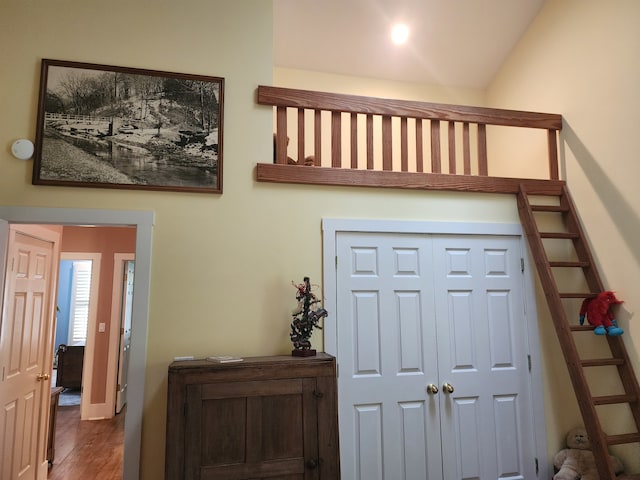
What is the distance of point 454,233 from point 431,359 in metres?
0.92

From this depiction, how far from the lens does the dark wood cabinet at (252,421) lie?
224 centimetres

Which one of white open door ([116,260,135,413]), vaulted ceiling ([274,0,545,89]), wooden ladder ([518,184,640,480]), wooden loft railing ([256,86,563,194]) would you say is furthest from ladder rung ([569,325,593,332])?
white open door ([116,260,135,413])

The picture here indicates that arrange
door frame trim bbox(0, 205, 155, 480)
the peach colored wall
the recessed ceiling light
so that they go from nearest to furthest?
door frame trim bbox(0, 205, 155, 480) < the recessed ceiling light < the peach colored wall

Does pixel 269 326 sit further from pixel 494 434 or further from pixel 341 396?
pixel 494 434

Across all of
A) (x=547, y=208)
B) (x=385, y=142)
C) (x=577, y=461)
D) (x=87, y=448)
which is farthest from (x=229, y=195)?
(x=87, y=448)

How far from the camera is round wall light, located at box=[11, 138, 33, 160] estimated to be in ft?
8.44

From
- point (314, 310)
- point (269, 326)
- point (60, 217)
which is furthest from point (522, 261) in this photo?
point (60, 217)

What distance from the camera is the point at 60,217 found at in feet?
8.48

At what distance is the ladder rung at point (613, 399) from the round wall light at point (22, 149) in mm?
3830

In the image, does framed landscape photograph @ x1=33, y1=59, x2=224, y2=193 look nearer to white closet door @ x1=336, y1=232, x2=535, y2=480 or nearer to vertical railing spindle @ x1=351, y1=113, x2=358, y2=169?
vertical railing spindle @ x1=351, y1=113, x2=358, y2=169

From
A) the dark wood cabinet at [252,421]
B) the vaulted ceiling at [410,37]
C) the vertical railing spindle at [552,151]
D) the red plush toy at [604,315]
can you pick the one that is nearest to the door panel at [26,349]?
the dark wood cabinet at [252,421]

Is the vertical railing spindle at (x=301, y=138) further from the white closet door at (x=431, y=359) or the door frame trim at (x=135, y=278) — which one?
the door frame trim at (x=135, y=278)

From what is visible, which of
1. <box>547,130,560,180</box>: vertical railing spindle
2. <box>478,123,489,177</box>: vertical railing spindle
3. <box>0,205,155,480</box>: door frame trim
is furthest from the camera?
<box>547,130,560,180</box>: vertical railing spindle

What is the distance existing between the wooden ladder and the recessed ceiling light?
1844 mm
